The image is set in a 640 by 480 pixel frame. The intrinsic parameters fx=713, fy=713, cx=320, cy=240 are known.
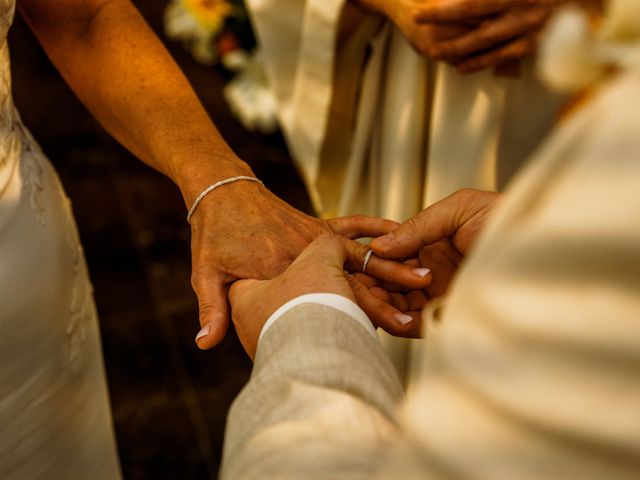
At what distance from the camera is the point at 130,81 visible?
43.7 inches

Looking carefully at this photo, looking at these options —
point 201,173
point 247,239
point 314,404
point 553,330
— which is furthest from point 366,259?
point 553,330

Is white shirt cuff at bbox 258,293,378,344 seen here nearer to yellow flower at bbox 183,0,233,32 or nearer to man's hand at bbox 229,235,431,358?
man's hand at bbox 229,235,431,358

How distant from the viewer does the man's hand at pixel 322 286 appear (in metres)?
0.72

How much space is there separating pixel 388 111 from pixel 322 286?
2.19 ft

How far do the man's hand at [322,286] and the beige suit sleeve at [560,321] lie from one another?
0.32 metres

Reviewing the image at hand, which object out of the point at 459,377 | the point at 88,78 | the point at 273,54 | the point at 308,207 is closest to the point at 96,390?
the point at 88,78

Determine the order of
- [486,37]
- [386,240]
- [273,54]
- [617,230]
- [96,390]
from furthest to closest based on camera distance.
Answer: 1. [273,54]
2. [96,390]
3. [486,37]
4. [386,240]
5. [617,230]

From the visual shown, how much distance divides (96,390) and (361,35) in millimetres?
807

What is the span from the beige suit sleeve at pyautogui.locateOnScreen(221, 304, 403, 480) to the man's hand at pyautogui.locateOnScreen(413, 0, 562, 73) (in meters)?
0.65

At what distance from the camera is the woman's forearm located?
1075 millimetres

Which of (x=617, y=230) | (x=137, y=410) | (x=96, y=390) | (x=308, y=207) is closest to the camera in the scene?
(x=617, y=230)

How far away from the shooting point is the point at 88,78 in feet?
3.74

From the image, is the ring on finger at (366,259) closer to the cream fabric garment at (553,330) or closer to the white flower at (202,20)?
the cream fabric garment at (553,330)

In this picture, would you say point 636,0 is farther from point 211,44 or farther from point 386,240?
point 211,44
